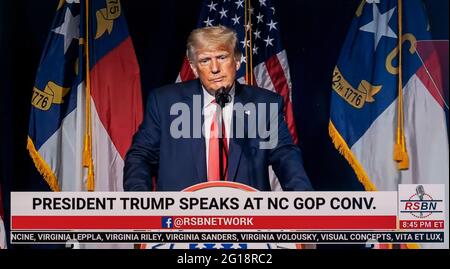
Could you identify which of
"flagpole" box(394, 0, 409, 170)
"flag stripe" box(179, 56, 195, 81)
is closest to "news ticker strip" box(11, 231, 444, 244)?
"flagpole" box(394, 0, 409, 170)

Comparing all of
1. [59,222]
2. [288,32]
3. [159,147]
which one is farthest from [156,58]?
[59,222]

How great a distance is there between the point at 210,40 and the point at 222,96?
28 centimetres

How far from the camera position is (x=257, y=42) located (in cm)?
345

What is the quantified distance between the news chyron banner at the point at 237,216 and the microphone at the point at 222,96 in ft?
1.27

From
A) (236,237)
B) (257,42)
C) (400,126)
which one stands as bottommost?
(236,237)

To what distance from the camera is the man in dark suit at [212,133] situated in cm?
334

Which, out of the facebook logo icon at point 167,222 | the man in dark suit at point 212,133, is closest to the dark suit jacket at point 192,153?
the man in dark suit at point 212,133

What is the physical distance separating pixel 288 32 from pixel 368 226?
102 centimetres

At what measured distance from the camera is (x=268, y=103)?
337cm

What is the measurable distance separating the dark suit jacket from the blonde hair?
0.51 feet

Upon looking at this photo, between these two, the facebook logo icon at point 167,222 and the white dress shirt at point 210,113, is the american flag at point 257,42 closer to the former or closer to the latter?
the white dress shirt at point 210,113

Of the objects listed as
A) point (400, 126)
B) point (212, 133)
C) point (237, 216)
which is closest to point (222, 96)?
point (212, 133)

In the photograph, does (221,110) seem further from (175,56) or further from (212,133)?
(175,56)
